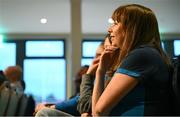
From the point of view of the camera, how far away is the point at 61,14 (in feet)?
24.1

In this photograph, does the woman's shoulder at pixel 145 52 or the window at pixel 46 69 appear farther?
the window at pixel 46 69

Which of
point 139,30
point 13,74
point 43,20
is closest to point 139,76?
point 139,30

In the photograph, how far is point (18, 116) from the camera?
299 cm

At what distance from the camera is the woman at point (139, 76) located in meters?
1.26

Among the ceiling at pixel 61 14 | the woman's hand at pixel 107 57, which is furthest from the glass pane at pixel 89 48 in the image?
the woman's hand at pixel 107 57

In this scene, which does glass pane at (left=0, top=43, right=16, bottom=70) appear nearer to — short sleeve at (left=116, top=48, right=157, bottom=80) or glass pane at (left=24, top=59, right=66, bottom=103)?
glass pane at (left=24, top=59, right=66, bottom=103)

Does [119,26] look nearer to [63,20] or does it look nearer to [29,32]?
[63,20]

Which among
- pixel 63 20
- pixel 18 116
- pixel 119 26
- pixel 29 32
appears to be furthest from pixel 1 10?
pixel 119 26

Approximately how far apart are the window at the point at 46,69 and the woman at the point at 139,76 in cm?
817

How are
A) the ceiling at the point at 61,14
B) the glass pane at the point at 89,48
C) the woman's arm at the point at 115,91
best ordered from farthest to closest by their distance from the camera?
the glass pane at the point at 89,48 < the ceiling at the point at 61,14 < the woman's arm at the point at 115,91

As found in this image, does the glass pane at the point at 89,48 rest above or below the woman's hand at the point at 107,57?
below

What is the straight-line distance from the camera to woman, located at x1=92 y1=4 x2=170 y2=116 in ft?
4.15

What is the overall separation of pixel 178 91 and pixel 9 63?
27.7 ft

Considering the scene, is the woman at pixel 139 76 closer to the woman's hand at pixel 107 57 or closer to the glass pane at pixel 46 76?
the woman's hand at pixel 107 57
